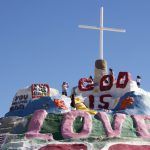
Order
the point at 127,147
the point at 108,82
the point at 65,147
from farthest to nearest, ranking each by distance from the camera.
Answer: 1. the point at 108,82
2. the point at 127,147
3. the point at 65,147

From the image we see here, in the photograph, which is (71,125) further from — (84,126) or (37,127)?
(37,127)

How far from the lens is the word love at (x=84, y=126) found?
18.7 metres

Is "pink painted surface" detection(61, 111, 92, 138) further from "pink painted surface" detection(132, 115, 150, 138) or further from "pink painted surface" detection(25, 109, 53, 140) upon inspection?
"pink painted surface" detection(132, 115, 150, 138)

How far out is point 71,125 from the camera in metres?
19.0

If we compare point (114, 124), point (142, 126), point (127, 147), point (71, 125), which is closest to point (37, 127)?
point (71, 125)

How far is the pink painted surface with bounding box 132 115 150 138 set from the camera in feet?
63.3

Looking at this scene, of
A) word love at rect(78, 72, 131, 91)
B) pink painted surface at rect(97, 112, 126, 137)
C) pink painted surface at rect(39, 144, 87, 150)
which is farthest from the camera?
word love at rect(78, 72, 131, 91)

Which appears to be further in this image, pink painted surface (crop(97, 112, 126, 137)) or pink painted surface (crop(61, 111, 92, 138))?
pink painted surface (crop(97, 112, 126, 137))

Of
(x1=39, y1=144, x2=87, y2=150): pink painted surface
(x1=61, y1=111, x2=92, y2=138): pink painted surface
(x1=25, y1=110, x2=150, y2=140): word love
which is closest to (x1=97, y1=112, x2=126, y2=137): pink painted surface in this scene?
(x1=25, y1=110, x2=150, y2=140): word love

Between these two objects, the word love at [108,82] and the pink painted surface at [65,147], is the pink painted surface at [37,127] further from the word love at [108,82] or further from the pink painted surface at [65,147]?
the word love at [108,82]

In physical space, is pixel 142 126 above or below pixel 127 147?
above

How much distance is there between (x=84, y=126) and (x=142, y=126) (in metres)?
2.15

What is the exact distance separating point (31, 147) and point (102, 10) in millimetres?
17801

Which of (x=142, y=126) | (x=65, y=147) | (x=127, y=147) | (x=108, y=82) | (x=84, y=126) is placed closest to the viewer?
(x=65, y=147)
